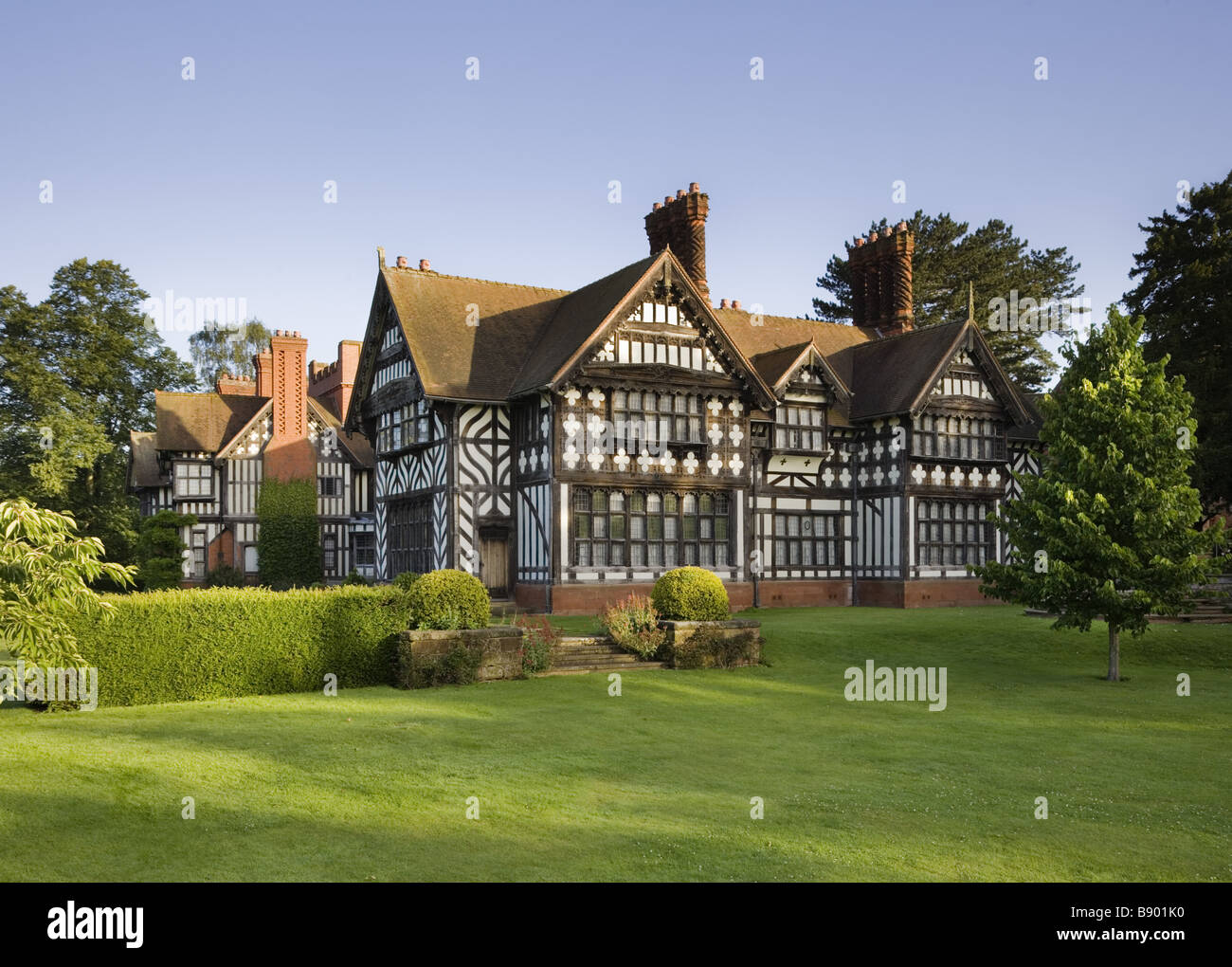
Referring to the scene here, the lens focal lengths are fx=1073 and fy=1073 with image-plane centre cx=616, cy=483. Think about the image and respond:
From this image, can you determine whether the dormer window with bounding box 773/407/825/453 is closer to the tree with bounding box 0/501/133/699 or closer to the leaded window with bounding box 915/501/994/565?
the leaded window with bounding box 915/501/994/565

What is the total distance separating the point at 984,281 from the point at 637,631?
139 ft

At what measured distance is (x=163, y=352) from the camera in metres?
54.2

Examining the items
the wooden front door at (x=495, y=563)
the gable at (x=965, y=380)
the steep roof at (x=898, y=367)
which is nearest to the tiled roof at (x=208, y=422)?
the wooden front door at (x=495, y=563)

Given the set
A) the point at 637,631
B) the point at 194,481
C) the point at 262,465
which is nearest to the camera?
the point at 637,631

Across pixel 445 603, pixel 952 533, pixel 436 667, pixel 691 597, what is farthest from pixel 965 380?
pixel 436 667

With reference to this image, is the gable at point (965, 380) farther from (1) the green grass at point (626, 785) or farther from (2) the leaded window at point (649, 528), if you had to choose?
(1) the green grass at point (626, 785)

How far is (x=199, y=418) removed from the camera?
46688 mm

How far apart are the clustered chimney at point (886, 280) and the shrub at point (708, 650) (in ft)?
69.6

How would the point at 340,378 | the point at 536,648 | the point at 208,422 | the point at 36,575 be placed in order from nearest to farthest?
the point at 36,575
the point at 536,648
the point at 208,422
the point at 340,378

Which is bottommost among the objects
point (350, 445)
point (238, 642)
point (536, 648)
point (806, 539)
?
point (536, 648)

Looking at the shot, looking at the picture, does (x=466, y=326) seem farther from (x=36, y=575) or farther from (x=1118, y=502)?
(x=36, y=575)

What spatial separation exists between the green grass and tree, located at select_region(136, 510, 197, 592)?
26796mm

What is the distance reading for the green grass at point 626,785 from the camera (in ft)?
29.0
